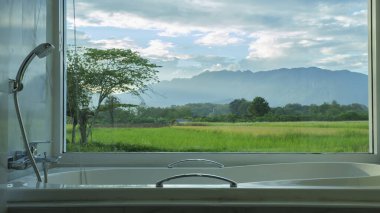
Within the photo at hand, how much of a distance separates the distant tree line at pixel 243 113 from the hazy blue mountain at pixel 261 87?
39mm

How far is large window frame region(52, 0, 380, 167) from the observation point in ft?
10.4

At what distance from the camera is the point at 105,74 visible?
3.32m

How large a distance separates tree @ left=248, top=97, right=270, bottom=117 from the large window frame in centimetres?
31

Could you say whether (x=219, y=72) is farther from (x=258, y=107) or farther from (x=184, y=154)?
(x=184, y=154)

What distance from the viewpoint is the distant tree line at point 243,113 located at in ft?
11.0

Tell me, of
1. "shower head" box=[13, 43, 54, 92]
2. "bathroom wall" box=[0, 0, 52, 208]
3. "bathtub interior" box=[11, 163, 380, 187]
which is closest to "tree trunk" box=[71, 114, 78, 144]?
"bathroom wall" box=[0, 0, 52, 208]

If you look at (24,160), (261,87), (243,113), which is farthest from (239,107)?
(24,160)

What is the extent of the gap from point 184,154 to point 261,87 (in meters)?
0.75

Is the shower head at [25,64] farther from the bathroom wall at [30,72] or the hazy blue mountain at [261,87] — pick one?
the hazy blue mountain at [261,87]

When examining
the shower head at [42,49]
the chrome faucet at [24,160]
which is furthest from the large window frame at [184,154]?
the shower head at [42,49]

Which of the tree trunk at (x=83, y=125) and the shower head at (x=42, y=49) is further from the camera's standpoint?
the tree trunk at (x=83, y=125)

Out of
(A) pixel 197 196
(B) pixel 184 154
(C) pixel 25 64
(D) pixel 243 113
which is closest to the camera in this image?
(A) pixel 197 196

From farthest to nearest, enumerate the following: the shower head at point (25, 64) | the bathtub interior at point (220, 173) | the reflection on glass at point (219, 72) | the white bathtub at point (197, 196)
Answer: the reflection on glass at point (219, 72) < the bathtub interior at point (220, 173) < the shower head at point (25, 64) < the white bathtub at point (197, 196)

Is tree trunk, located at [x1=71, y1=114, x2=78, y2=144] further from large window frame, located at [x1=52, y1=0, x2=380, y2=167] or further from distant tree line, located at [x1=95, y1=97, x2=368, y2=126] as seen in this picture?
distant tree line, located at [x1=95, y1=97, x2=368, y2=126]
